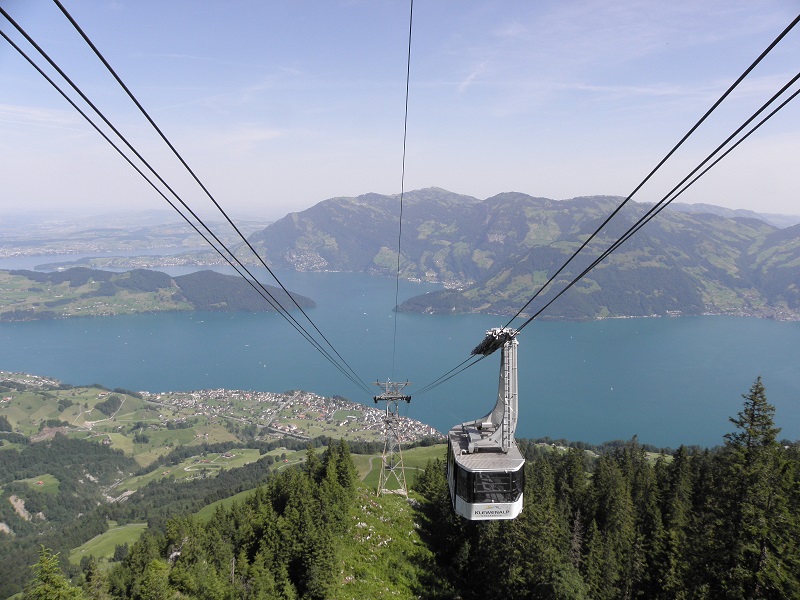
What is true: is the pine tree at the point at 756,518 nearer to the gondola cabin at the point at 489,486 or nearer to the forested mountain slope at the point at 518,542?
the forested mountain slope at the point at 518,542

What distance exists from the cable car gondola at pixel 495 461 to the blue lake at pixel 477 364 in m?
81.7

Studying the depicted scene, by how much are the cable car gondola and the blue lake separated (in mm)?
81667

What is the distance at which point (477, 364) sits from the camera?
14275 centimetres

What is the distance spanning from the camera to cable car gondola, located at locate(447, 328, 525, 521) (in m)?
10.8

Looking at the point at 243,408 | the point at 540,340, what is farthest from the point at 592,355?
the point at 243,408

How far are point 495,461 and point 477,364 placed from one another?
440 feet

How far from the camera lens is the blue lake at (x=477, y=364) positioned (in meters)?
96.1

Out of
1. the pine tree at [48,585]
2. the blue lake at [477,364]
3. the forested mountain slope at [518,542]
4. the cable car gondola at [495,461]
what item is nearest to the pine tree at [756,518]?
the forested mountain slope at [518,542]

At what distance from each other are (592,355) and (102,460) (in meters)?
126

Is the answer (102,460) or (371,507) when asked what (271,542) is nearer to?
(371,507)

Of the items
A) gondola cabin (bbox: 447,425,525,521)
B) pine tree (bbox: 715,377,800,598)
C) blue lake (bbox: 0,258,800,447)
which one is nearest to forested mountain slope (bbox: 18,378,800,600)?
pine tree (bbox: 715,377,800,598)

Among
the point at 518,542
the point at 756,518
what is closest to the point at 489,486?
the point at 756,518

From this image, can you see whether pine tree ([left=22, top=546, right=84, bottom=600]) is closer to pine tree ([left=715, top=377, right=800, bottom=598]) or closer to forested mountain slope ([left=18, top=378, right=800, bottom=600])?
forested mountain slope ([left=18, top=378, right=800, bottom=600])

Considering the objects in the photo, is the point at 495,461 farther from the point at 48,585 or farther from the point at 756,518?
the point at 48,585
